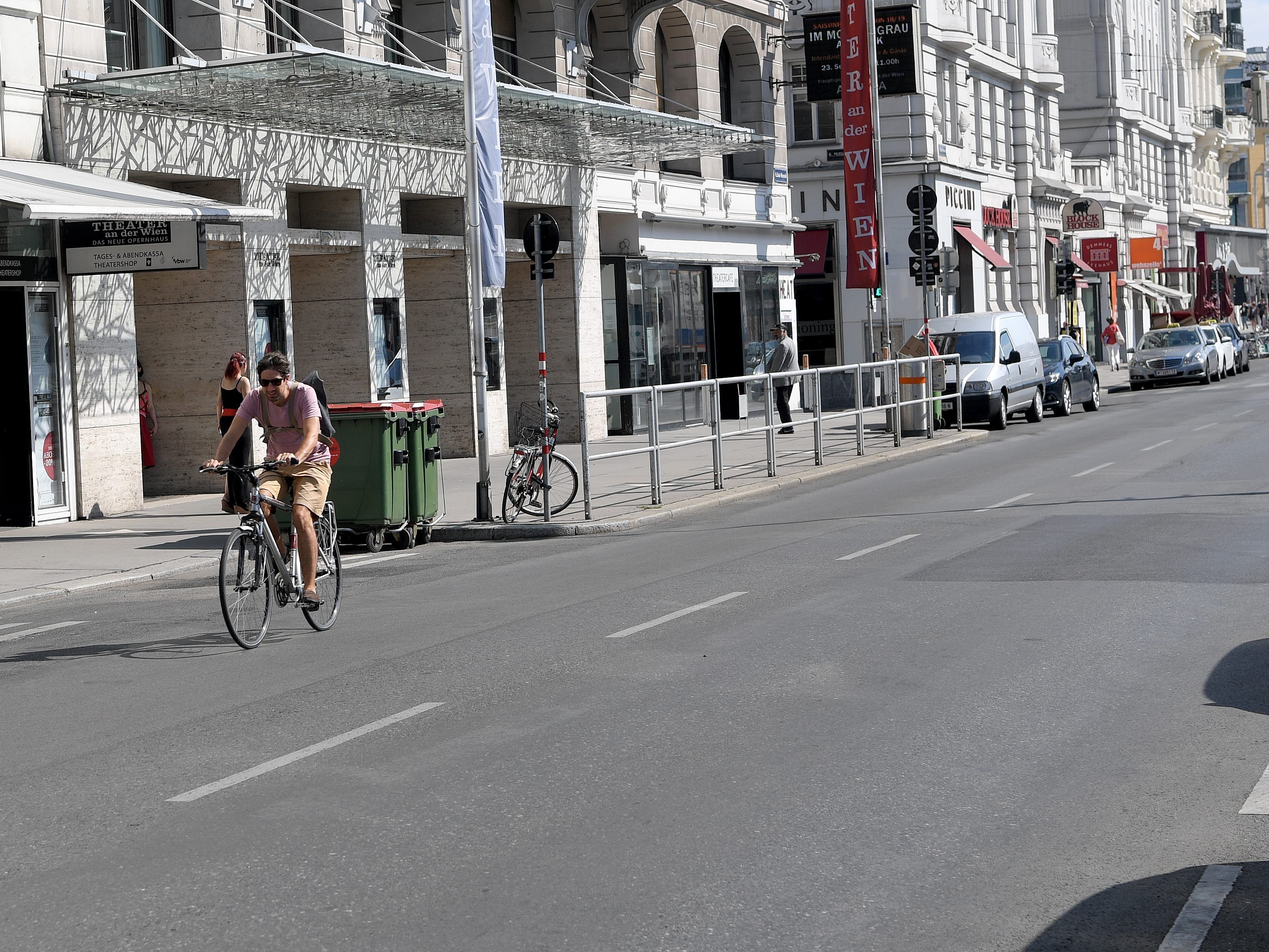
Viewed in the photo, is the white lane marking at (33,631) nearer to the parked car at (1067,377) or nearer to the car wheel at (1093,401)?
the parked car at (1067,377)

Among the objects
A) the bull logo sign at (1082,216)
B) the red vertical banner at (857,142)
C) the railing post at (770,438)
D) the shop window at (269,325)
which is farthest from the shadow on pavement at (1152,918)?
the bull logo sign at (1082,216)

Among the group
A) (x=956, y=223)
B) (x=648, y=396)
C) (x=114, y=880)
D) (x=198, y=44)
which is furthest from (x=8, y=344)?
(x=956, y=223)

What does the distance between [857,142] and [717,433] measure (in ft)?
62.3

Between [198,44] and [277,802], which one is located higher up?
[198,44]

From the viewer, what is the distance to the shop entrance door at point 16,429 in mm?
18750

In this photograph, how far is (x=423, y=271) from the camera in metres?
27.5

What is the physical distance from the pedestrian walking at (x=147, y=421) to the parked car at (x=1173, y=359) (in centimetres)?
3092

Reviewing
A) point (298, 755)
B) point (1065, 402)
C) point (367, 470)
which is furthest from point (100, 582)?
point (1065, 402)

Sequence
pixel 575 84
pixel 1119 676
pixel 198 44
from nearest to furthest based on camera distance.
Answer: pixel 1119 676
pixel 198 44
pixel 575 84

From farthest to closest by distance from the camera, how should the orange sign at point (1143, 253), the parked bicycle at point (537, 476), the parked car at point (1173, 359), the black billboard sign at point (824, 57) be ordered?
the orange sign at point (1143, 253) → the parked car at point (1173, 359) → the black billboard sign at point (824, 57) → the parked bicycle at point (537, 476)

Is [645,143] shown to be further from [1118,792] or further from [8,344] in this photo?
[1118,792]

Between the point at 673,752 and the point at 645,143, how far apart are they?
72.4ft

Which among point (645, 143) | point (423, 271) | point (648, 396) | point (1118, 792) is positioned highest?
point (645, 143)

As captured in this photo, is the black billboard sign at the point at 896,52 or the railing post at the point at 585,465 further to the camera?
the black billboard sign at the point at 896,52
